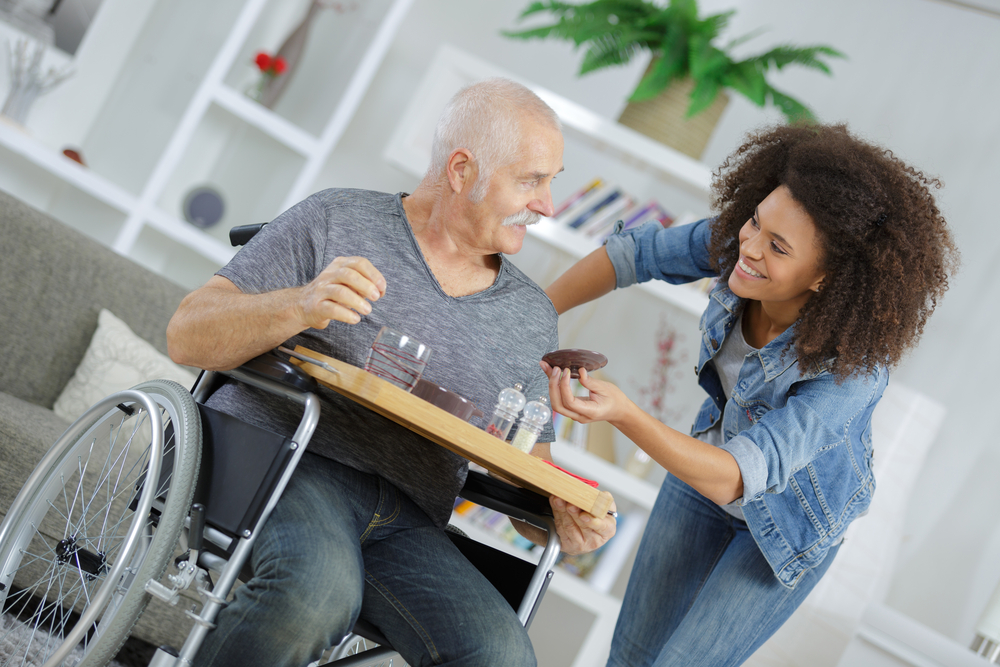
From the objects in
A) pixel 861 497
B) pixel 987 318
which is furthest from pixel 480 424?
pixel 987 318

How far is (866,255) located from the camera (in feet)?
4.74

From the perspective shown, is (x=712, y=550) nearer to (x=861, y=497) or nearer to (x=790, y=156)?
(x=861, y=497)

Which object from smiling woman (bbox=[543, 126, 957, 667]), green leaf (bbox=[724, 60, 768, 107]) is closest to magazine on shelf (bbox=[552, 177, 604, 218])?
green leaf (bbox=[724, 60, 768, 107])

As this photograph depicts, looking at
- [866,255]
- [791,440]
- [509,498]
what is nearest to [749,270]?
[866,255]

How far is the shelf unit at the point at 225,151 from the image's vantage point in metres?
2.89

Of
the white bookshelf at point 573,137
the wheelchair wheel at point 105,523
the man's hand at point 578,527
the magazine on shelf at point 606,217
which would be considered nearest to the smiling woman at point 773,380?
the man's hand at point 578,527

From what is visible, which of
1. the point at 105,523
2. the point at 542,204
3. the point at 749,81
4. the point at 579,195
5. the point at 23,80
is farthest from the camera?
the point at 579,195

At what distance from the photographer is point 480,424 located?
4.52 feet

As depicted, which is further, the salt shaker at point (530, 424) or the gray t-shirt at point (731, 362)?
the gray t-shirt at point (731, 362)

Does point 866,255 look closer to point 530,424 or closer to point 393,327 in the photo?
point 530,424

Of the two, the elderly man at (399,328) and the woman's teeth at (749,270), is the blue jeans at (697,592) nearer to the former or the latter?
the elderly man at (399,328)

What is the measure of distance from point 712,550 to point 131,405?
46.3 inches

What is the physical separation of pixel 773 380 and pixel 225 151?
8.10 ft

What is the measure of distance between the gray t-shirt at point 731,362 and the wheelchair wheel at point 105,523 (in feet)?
3.41
